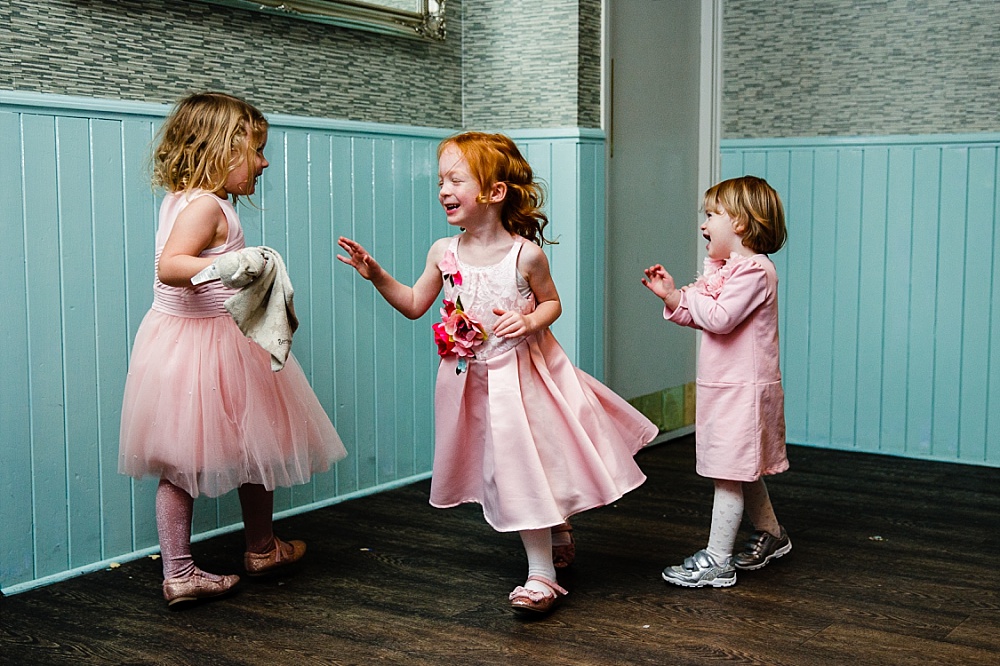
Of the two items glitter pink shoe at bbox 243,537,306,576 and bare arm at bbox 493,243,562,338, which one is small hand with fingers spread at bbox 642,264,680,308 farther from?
glitter pink shoe at bbox 243,537,306,576

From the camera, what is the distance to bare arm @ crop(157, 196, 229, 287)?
231 centimetres

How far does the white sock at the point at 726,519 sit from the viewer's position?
254 centimetres

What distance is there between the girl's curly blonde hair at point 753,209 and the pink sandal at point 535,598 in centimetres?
85

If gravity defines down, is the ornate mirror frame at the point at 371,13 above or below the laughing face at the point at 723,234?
above

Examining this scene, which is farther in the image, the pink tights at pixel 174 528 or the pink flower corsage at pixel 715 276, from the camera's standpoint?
the pink flower corsage at pixel 715 276

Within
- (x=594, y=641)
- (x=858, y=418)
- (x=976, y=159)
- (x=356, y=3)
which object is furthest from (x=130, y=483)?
(x=976, y=159)

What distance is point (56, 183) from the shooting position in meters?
2.51

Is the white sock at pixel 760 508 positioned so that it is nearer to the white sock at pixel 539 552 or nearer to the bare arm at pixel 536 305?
the white sock at pixel 539 552

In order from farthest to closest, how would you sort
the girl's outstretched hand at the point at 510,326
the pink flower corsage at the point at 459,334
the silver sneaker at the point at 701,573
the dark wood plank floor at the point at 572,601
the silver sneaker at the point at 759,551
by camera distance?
the silver sneaker at the point at 759,551 < the silver sneaker at the point at 701,573 < the pink flower corsage at the point at 459,334 < the girl's outstretched hand at the point at 510,326 < the dark wood plank floor at the point at 572,601

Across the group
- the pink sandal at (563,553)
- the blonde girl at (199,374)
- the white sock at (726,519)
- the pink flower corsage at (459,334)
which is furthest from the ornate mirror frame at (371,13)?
the white sock at (726,519)

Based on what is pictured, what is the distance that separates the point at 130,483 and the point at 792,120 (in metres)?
2.49

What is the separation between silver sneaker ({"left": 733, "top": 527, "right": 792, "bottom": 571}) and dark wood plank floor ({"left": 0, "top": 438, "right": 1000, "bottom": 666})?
35mm

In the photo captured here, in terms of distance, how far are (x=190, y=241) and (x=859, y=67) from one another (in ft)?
8.02

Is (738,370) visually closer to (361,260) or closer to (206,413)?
(361,260)
